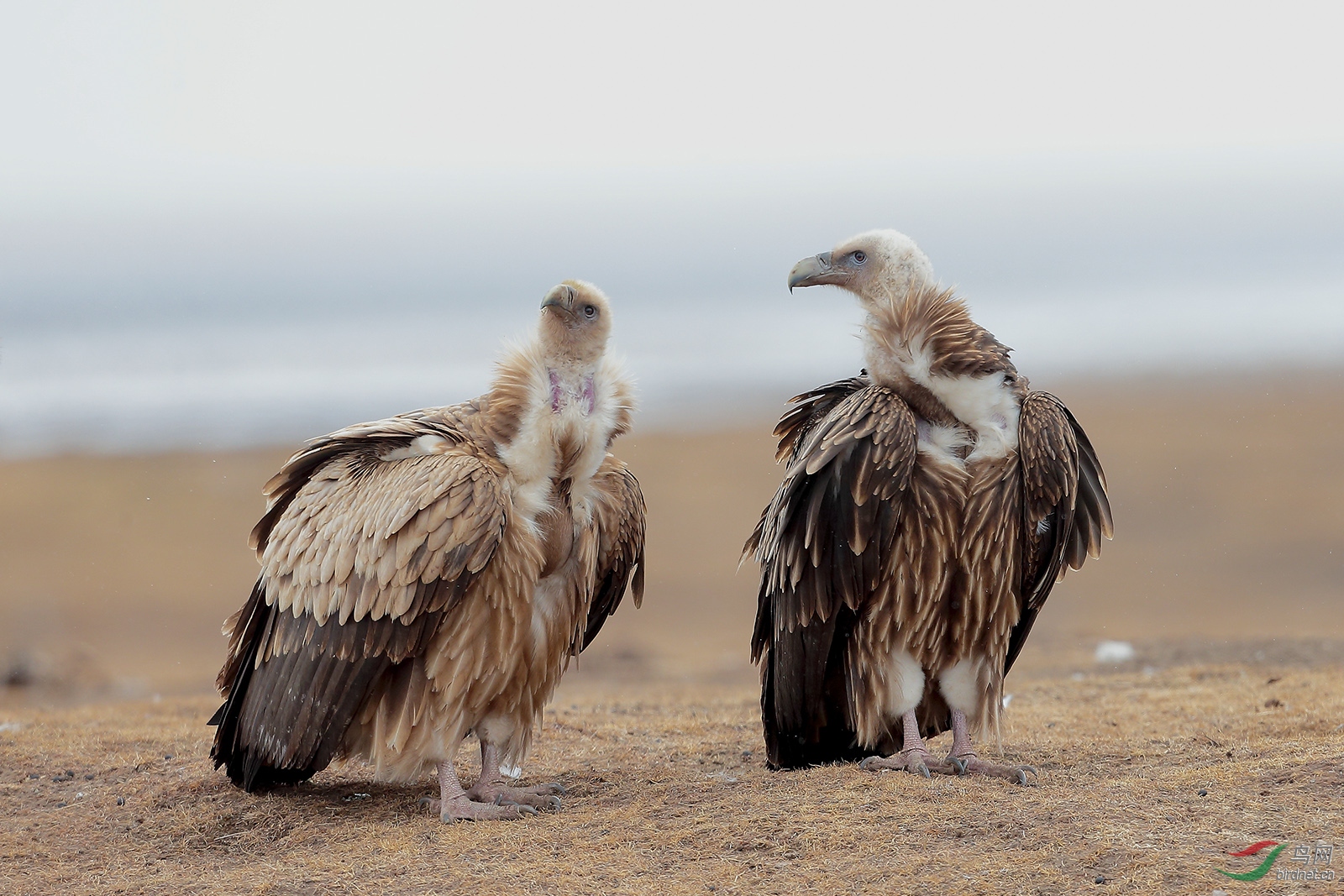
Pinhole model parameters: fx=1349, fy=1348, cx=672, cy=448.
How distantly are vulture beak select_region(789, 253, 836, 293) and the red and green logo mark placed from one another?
3402mm

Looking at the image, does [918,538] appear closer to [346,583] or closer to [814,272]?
[814,272]

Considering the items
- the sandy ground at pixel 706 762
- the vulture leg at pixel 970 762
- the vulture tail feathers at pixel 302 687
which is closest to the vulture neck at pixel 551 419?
the vulture tail feathers at pixel 302 687

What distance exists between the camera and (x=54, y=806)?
6.84 m

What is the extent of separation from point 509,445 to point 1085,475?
9.02 ft

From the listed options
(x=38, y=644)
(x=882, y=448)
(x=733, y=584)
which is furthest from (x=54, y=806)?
(x=733, y=584)

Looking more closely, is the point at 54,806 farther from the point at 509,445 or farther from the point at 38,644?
the point at 38,644

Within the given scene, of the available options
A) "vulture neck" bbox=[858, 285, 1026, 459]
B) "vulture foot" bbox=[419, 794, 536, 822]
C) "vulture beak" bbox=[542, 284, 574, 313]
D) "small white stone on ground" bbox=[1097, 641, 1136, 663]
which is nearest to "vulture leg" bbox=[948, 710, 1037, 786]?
"vulture neck" bbox=[858, 285, 1026, 459]

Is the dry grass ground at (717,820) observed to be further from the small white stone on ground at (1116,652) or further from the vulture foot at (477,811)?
the small white stone on ground at (1116,652)

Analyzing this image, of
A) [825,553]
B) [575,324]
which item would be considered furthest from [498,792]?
[575,324]

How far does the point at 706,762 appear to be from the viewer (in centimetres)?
726

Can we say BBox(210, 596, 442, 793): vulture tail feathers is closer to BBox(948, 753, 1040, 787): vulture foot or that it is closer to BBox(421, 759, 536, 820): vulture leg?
BBox(421, 759, 536, 820): vulture leg

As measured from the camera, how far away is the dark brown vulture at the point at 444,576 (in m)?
5.79

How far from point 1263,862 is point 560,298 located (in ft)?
12.0

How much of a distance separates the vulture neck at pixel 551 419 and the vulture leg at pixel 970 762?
212 cm
